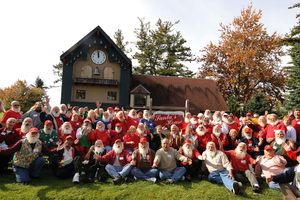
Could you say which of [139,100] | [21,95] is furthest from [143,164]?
[21,95]

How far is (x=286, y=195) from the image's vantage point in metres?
5.02

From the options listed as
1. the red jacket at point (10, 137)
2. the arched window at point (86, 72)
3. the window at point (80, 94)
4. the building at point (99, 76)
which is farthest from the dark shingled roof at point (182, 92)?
the red jacket at point (10, 137)

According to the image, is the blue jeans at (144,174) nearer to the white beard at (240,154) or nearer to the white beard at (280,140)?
the white beard at (240,154)

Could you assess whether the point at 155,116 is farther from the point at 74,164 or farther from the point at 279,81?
the point at 279,81

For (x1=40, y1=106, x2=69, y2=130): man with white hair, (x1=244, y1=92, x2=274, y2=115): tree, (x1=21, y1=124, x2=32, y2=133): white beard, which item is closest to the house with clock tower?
(x1=40, y1=106, x2=69, y2=130): man with white hair

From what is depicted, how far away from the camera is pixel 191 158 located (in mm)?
6953

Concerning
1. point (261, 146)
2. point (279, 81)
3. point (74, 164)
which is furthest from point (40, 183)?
point (279, 81)

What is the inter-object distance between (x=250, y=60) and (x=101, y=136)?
23595 mm

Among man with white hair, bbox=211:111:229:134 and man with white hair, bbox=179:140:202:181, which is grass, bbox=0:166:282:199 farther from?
man with white hair, bbox=211:111:229:134

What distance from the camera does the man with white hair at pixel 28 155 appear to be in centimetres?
592

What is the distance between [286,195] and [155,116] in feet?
20.5

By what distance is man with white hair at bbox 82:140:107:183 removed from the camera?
632 cm

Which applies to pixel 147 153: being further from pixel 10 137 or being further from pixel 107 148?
pixel 10 137

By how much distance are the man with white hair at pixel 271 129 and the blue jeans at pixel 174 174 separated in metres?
3.42
